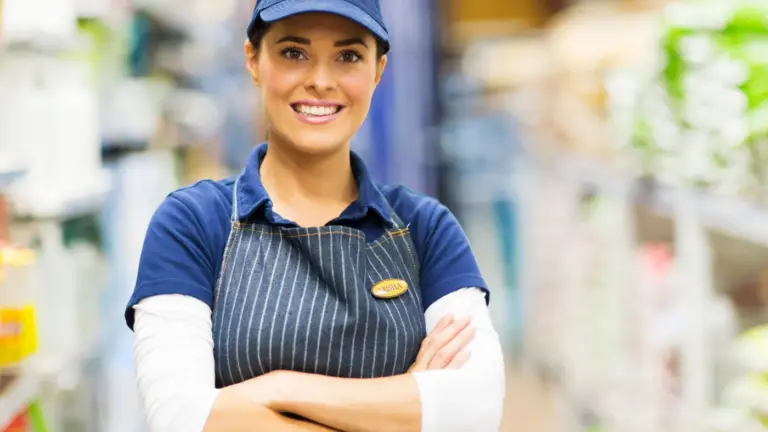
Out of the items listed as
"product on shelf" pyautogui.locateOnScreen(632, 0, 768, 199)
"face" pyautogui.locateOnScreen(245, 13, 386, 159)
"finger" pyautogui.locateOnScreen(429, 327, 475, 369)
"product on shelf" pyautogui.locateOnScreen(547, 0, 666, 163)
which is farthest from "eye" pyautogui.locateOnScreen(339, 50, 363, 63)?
"product on shelf" pyautogui.locateOnScreen(547, 0, 666, 163)

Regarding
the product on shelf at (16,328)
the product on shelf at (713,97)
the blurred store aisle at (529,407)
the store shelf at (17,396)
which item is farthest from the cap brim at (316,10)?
the blurred store aisle at (529,407)

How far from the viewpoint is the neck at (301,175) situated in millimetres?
1769

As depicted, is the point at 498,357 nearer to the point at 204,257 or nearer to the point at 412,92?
the point at 204,257

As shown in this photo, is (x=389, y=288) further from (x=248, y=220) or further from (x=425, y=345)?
(x=248, y=220)

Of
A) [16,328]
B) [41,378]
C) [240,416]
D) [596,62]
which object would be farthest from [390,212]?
[596,62]

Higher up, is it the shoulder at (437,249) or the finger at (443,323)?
the shoulder at (437,249)

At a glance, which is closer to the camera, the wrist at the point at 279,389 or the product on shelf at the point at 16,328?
the wrist at the point at 279,389

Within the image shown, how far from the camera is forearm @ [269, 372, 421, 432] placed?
1584 mm

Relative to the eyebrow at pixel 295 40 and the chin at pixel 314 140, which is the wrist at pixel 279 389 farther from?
the eyebrow at pixel 295 40

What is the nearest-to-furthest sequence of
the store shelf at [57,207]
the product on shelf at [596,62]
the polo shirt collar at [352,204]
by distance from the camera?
the polo shirt collar at [352,204] < the store shelf at [57,207] < the product on shelf at [596,62]

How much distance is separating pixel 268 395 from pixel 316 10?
1.89 feet

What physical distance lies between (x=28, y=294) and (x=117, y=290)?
1115 mm

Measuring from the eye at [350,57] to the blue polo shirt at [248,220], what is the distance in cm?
21

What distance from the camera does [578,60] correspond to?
15.1ft
